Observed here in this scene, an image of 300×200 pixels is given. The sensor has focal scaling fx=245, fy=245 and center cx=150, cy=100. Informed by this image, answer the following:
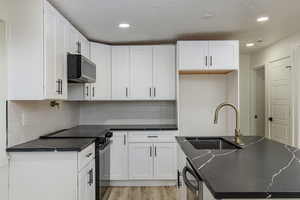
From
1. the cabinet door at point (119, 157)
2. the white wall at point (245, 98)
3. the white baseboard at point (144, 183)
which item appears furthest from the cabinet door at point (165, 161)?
the white wall at point (245, 98)

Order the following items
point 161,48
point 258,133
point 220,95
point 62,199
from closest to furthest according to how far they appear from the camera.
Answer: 1. point 62,199
2. point 161,48
3. point 220,95
4. point 258,133

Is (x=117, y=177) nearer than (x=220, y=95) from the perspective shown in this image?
Yes

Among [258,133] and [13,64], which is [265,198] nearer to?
[13,64]

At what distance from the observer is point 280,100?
448 cm

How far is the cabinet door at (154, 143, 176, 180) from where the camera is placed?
385 cm

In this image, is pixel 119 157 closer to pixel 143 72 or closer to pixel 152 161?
pixel 152 161

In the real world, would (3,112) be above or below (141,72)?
below

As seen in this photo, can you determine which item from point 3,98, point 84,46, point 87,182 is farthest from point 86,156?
point 84,46

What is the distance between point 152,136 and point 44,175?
194cm

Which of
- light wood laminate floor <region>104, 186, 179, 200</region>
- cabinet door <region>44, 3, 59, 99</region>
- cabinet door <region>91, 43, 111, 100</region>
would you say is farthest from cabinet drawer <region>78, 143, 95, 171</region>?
cabinet door <region>91, 43, 111, 100</region>

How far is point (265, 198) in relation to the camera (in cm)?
104

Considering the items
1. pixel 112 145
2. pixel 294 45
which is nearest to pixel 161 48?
pixel 112 145

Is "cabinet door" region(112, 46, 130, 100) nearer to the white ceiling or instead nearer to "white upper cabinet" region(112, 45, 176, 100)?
"white upper cabinet" region(112, 45, 176, 100)

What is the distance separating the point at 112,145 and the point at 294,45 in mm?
3294
